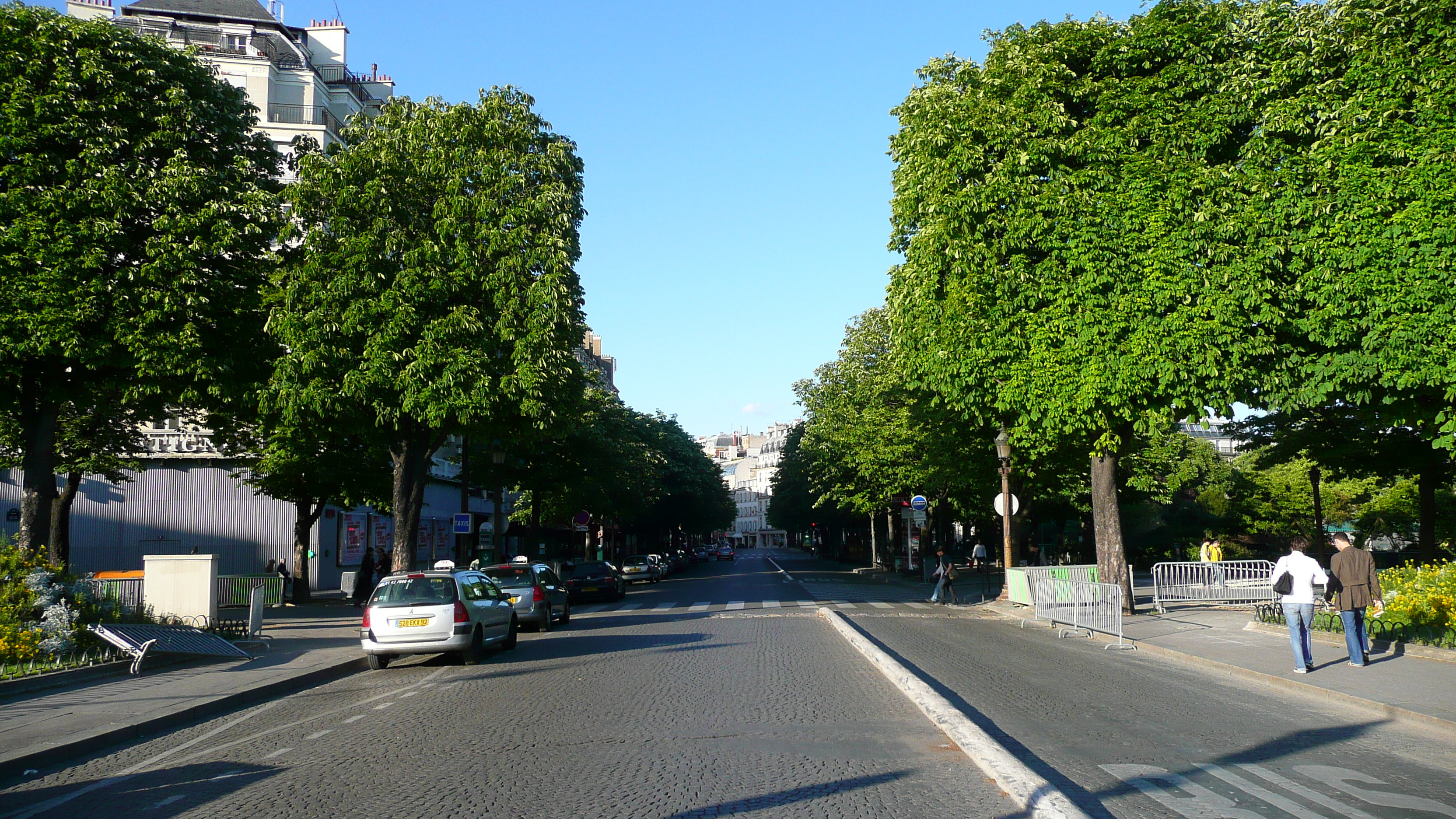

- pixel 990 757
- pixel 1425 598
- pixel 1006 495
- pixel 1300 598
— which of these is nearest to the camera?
pixel 990 757

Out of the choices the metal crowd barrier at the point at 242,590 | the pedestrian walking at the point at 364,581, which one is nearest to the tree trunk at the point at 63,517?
the metal crowd barrier at the point at 242,590

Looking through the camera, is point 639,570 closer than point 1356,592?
No

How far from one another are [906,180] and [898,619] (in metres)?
9.80

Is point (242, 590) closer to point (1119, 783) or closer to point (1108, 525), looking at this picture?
point (1108, 525)

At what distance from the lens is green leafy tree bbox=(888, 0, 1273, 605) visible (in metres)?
19.0

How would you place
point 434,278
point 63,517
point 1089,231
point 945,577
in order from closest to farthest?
point 1089,231
point 434,278
point 63,517
point 945,577

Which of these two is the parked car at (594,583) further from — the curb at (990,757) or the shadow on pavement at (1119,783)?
the shadow on pavement at (1119,783)

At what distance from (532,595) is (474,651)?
21.1ft

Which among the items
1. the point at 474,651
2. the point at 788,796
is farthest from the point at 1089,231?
the point at 788,796

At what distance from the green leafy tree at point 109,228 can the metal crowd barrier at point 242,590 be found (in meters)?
9.86

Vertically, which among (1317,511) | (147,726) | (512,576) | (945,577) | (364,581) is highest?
(1317,511)

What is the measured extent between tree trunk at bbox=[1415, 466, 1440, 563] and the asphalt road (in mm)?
22611

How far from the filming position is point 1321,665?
1353 cm

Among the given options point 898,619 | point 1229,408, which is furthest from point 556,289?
point 1229,408
